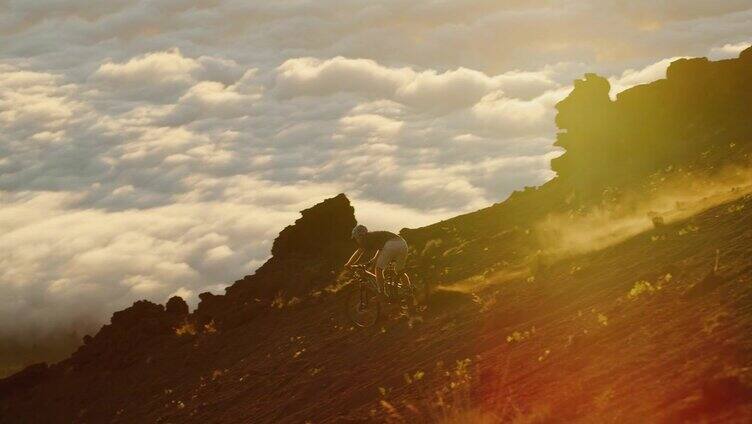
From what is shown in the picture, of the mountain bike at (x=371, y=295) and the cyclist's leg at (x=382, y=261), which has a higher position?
the cyclist's leg at (x=382, y=261)

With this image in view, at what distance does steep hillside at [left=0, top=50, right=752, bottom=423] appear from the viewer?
35.1ft

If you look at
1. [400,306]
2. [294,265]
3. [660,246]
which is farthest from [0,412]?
[660,246]

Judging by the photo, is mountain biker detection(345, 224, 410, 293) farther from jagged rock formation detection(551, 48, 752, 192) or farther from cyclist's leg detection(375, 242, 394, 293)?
jagged rock formation detection(551, 48, 752, 192)

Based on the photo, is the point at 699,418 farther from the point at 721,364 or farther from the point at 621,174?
the point at 621,174

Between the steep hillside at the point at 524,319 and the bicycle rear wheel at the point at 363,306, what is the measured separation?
1.48 feet

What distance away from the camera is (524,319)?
57.2ft

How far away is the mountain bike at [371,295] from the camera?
21.9 meters

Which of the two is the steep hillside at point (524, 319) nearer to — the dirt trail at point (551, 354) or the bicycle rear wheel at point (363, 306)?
the dirt trail at point (551, 354)

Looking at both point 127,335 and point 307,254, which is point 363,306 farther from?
point 127,335

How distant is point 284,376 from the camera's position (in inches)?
947

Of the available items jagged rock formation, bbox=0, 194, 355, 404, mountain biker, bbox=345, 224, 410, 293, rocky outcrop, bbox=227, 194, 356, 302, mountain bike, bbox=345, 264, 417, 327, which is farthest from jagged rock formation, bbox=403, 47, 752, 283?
mountain biker, bbox=345, 224, 410, 293

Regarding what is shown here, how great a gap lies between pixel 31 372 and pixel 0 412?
4.78 meters

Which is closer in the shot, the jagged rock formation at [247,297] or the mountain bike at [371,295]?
the mountain bike at [371,295]

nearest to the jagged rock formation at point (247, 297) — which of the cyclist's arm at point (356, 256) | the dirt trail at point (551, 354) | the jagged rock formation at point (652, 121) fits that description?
the dirt trail at point (551, 354)
